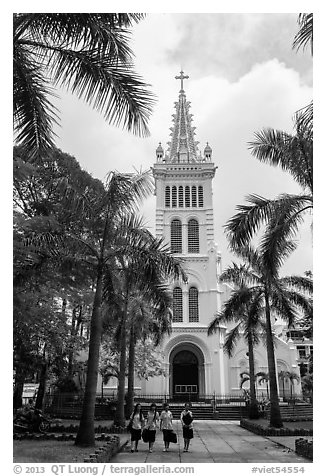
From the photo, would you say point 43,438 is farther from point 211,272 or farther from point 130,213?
point 211,272

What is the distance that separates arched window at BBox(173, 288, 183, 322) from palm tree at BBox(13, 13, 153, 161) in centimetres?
2999

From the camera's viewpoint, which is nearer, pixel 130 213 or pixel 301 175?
pixel 301 175

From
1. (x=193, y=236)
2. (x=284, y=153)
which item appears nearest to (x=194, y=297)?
(x=193, y=236)

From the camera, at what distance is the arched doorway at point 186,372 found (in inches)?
1428

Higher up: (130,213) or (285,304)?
(130,213)

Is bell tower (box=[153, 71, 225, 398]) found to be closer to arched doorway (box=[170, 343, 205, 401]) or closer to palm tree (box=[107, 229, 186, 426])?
arched doorway (box=[170, 343, 205, 401])

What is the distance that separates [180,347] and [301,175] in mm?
28002

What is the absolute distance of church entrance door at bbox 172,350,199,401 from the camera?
120 ft

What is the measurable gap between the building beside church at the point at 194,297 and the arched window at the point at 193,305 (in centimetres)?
8

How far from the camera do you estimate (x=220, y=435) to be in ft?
60.0

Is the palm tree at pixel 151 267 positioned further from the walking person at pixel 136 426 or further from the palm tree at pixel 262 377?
the palm tree at pixel 262 377

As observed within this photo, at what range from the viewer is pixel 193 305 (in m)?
38.5

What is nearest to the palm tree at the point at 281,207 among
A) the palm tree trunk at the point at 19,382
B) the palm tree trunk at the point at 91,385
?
the palm tree trunk at the point at 91,385

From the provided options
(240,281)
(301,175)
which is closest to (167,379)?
(240,281)
